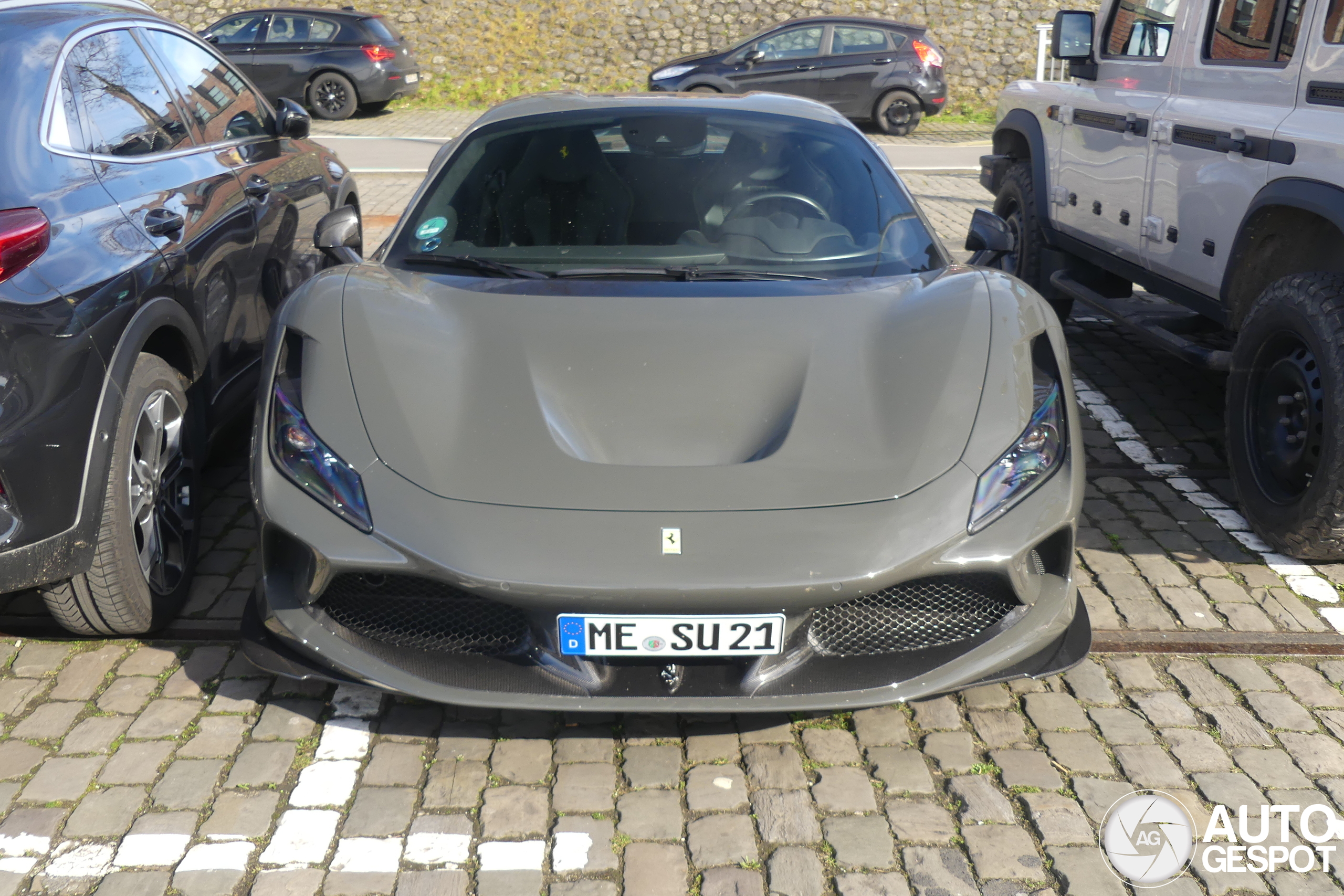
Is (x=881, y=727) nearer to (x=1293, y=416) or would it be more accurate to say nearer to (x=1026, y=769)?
(x=1026, y=769)

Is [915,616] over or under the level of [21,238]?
under

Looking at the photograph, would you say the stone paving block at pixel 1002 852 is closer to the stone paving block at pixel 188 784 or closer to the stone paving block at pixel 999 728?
the stone paving block at pixel 999 728

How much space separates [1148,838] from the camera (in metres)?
2.67

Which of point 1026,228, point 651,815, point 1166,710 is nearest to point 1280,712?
point 1166,710

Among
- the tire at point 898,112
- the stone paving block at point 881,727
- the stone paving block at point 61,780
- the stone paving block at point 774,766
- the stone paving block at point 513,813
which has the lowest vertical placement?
the tire at point 898,112

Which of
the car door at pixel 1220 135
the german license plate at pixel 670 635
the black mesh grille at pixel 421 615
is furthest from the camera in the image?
the car door at pixel 1220 135

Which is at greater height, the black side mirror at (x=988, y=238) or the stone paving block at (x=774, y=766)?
the black side mirror at (x=988, y=238)

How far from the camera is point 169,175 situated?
392 cm

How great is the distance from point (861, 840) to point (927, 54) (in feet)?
53.0

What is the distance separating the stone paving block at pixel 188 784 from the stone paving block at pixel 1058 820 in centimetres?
196

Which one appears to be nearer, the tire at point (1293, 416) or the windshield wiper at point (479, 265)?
the windshield wiper at point (479, 265)

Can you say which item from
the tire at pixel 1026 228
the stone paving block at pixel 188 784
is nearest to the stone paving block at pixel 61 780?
the stone paving block at pixel 188 784

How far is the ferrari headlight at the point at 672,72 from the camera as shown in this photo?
17031 mm

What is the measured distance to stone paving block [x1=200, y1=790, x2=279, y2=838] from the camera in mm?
2668
